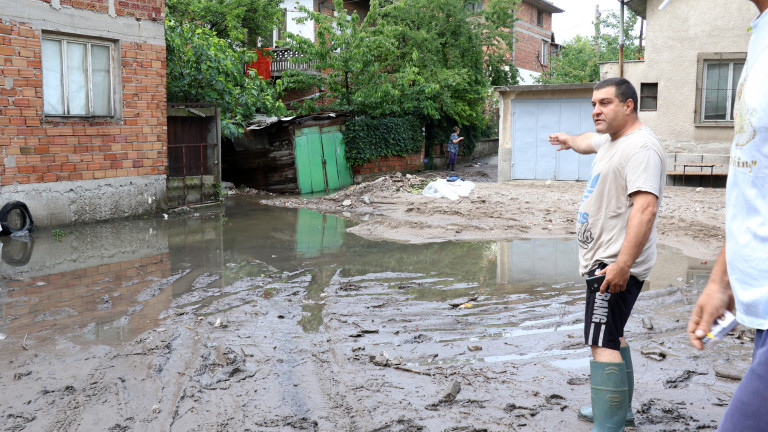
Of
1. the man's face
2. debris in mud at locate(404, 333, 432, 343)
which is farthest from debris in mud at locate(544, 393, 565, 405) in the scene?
the man's face

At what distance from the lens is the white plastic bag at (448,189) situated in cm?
1471

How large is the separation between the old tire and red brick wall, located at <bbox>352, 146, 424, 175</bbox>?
1152 cm

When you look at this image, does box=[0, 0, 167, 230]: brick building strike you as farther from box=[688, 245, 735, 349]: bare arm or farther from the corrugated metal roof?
the corrugated metal roof

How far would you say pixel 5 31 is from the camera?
9.86 meters

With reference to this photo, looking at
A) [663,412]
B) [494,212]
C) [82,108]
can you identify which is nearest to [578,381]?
[663,412]

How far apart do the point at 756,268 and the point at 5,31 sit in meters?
10.8

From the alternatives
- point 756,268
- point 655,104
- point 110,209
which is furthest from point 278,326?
point 655,104

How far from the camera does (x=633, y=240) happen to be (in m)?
3.22

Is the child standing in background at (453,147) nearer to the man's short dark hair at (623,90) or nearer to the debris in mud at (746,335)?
the debris in mud at (746,335)

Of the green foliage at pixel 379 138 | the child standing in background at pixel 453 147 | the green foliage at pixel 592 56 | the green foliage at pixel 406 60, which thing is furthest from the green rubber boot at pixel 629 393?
the green foliage at pixel 592 56

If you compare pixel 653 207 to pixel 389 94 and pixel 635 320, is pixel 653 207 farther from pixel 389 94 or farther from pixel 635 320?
pixel 389 94

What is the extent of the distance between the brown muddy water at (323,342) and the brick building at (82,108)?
198 cm

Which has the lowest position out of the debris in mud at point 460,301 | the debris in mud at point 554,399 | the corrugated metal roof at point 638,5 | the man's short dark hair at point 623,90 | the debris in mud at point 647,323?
the debris in mud at point 554,399

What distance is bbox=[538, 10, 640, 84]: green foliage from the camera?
33.3 m
